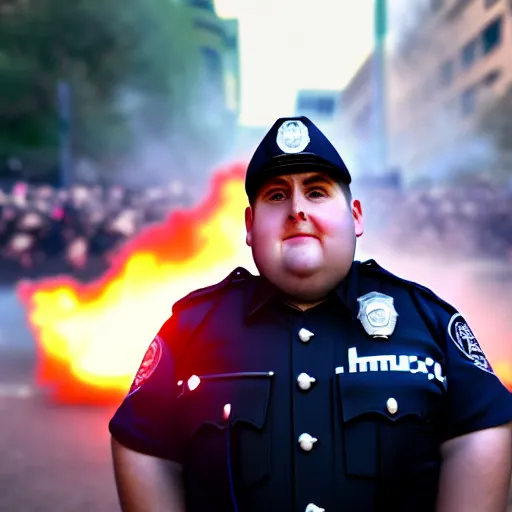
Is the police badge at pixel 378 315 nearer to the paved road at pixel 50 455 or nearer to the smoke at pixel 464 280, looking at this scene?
the paved road at pixel 50 455

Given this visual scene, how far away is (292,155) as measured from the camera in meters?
1.40

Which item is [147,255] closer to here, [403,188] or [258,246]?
[403,188]

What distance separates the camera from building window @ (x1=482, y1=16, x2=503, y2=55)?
721 cm

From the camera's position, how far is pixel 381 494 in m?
1.32

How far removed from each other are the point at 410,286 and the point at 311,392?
1.07 feet

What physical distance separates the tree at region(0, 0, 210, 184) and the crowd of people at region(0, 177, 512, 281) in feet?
2.85

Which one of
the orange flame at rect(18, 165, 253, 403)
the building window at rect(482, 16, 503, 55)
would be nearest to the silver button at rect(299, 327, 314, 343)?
the orange flame at rect(18, 165, 253, 403)

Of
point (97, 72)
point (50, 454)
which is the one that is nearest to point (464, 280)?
point (50, 454)

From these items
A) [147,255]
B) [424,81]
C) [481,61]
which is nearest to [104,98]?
[147,255]

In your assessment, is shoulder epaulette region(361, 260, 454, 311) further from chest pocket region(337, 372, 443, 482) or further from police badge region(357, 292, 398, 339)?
chest pocket region(337, 372, 443, 482)

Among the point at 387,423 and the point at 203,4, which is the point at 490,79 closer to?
the point at 203,4

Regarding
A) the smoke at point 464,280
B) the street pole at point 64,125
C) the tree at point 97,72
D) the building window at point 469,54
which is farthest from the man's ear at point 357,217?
the street pole at point 64,125

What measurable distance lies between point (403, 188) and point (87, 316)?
142 inches

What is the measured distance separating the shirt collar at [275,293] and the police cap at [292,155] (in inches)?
7.9
